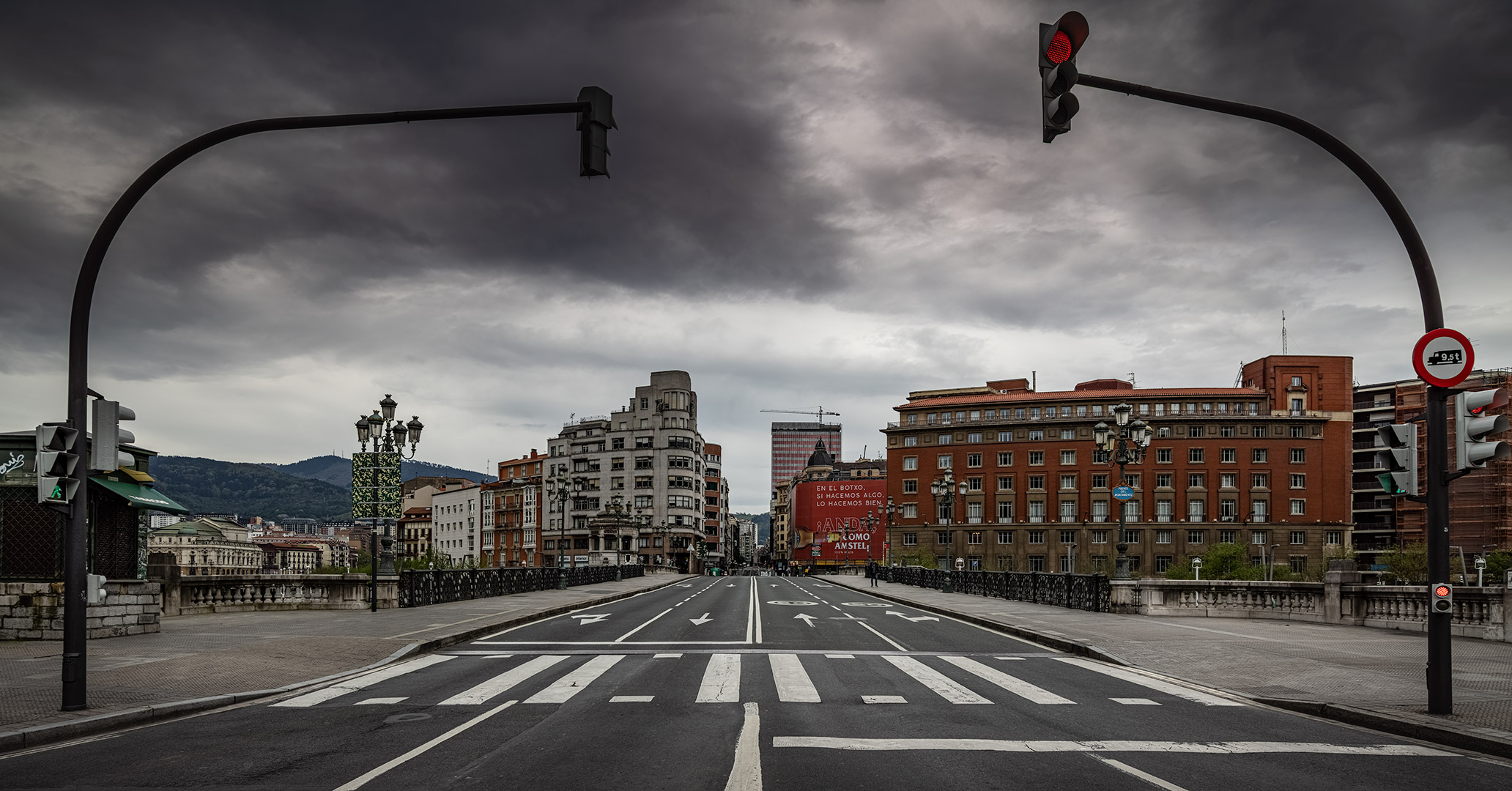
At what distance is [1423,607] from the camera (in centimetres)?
2173

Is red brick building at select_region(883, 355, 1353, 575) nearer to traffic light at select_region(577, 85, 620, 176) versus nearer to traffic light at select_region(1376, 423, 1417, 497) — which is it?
traffic light at select_region(1376, 423, 1417, 497)

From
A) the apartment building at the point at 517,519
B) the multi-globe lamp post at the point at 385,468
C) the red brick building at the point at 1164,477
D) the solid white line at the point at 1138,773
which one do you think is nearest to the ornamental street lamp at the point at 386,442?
the multi-globe lamp post at the point at 385,468

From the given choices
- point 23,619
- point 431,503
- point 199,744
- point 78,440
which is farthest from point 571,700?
point 431,503

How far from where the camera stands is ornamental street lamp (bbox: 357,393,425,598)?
2877 cm

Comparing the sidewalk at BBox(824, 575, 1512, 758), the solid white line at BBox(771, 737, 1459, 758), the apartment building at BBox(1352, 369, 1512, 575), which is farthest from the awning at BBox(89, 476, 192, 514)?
the apartment building at BBox(1352, 369, 1512, 575)

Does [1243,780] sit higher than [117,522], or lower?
lower

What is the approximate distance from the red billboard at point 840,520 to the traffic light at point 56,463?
129546 mm

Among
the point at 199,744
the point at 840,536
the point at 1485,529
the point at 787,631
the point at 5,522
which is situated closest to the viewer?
the point at 199,744

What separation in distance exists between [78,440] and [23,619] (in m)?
9.65

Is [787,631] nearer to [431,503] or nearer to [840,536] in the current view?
[840,536]

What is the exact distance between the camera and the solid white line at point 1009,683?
38.0 feet

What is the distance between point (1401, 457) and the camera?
10453 mm

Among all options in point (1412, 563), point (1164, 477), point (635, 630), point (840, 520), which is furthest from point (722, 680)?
point (840, 520)

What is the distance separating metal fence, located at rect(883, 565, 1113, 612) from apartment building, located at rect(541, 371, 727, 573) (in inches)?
3464
